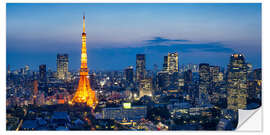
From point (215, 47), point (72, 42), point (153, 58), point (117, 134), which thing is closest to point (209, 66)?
point (215, 47)

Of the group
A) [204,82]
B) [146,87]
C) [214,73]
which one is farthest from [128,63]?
[204,82]

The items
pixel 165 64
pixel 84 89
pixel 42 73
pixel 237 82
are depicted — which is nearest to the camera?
pixel 42 73

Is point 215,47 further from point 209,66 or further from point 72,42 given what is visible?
point 72,42

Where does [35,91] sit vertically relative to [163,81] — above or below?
below

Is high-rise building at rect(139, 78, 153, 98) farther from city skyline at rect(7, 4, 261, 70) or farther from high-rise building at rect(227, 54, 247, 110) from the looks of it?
high-rise building at rect(227, 54, 247, 110)

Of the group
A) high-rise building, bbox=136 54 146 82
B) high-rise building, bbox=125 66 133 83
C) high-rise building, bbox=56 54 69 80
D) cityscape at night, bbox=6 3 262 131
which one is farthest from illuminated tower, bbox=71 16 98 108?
high-rise building, bbox=136 54 146 82

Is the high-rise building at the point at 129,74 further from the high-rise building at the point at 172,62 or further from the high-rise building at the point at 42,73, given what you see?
the high-rise building at the point at 42,73

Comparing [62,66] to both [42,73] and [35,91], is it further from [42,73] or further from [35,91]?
[35,91]
